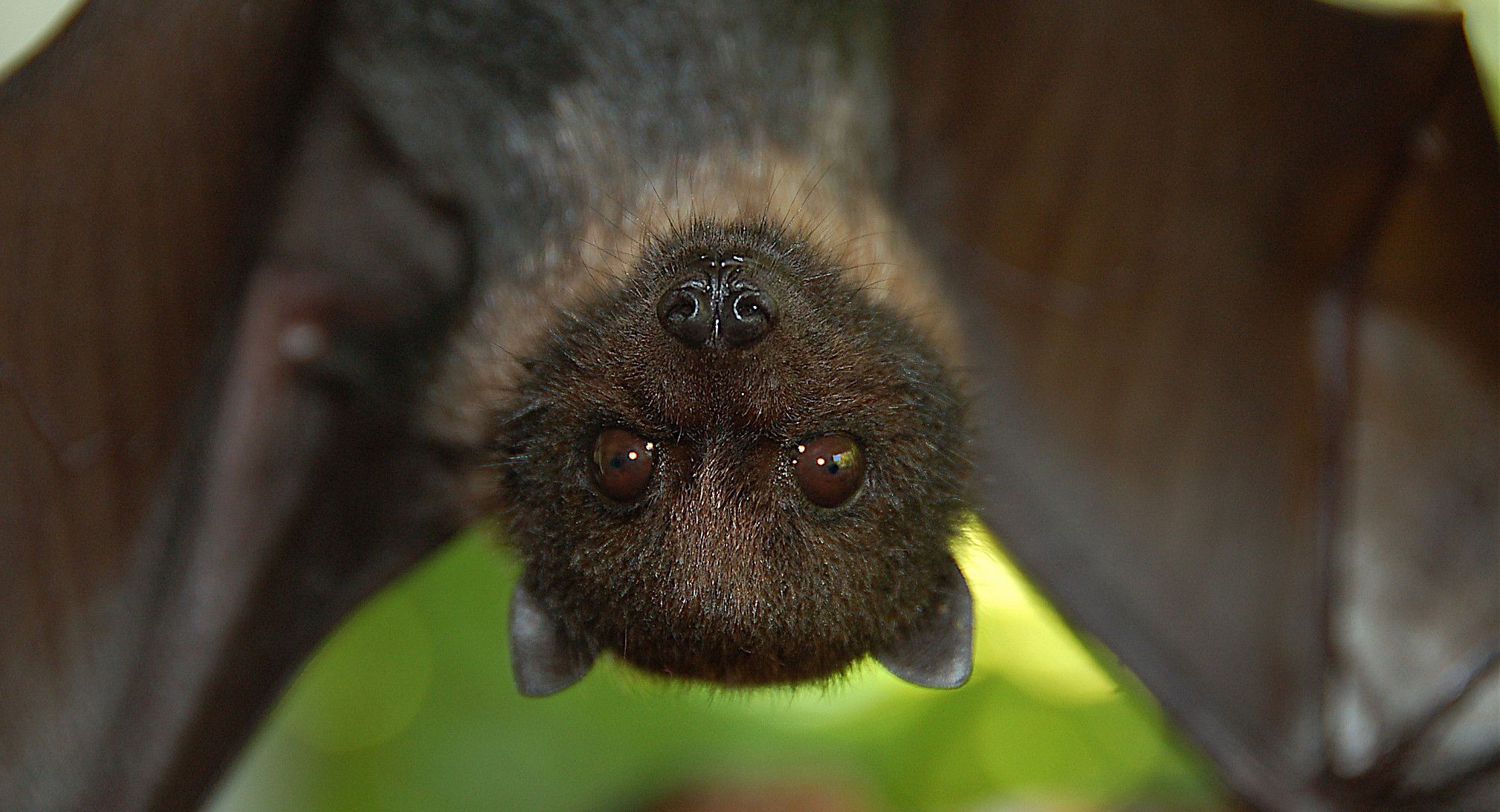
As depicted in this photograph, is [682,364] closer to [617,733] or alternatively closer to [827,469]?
[827,469]

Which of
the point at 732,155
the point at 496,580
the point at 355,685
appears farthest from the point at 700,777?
the point at 732,155

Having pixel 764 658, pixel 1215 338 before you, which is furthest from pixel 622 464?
pixel 1215 338

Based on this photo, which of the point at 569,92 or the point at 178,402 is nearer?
the point at 178,402

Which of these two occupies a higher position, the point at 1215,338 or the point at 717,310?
the point at 1215,338

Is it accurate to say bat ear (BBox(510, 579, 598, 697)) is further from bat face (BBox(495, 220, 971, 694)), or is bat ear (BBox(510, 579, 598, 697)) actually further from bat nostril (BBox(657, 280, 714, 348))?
bat nostril (BBox(657, 280, 714, 348))

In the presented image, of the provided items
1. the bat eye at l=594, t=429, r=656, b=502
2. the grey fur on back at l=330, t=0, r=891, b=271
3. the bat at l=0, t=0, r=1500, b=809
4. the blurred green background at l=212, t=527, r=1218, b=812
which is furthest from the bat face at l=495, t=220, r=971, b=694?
the blurred green background at l=212, t=527, r=1218, b=812

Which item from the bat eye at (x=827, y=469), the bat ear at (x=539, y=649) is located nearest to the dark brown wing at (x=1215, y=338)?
the bat eye at (x=827, y=469)
